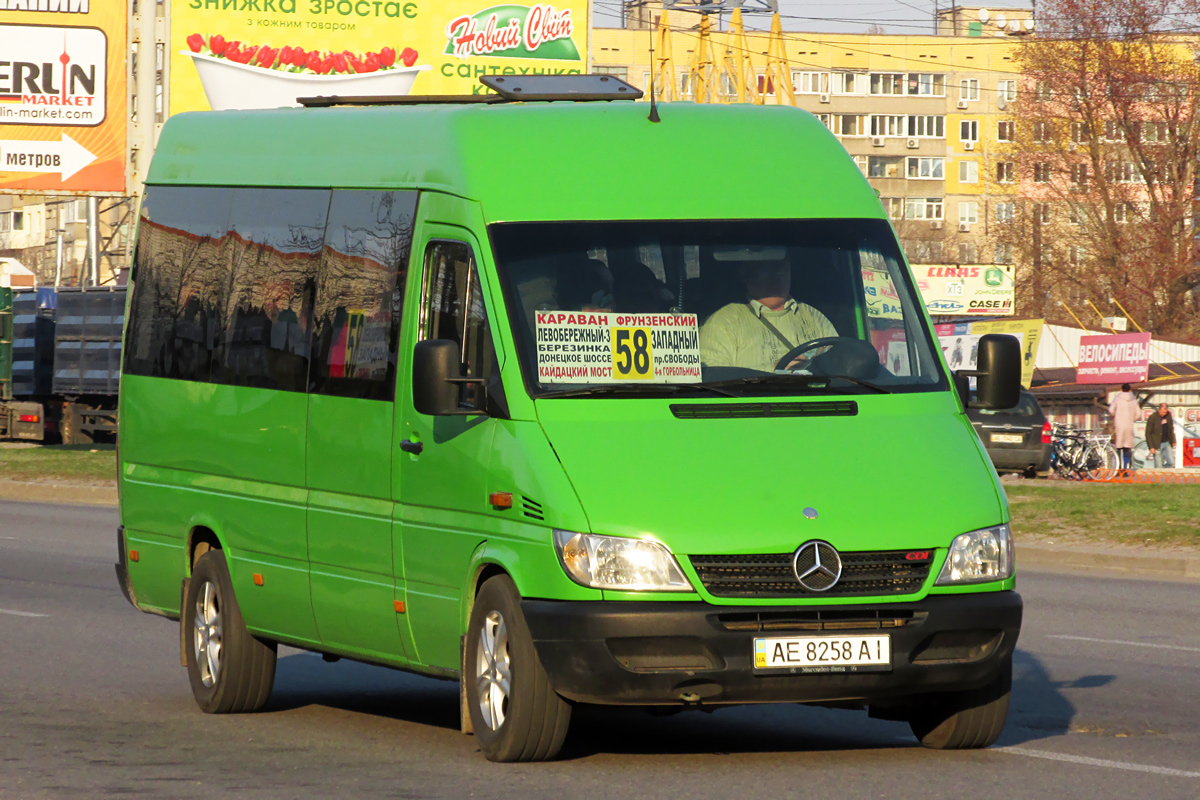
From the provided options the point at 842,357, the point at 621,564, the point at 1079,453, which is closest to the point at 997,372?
the point at 842,357

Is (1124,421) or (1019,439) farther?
(1124,421)

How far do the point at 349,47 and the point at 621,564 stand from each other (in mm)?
37472

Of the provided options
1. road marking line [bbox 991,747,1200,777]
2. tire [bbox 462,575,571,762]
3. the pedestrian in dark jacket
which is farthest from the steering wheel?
the pedestrian in dark jacket

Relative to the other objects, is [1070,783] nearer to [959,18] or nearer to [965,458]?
[965,458]

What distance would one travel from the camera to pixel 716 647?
275 inches

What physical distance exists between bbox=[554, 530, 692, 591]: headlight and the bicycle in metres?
35.0

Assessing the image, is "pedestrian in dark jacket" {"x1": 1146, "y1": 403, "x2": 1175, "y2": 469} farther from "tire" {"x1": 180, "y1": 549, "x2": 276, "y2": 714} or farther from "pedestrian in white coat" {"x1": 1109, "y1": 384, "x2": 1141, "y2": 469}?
"tire" {"x1": 180, "y1": 549, "x2": 276, "y2": 714}

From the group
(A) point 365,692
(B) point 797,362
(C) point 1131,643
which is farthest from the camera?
(C) point 1131,643

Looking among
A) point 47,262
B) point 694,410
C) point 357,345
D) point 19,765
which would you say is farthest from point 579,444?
point 47,262

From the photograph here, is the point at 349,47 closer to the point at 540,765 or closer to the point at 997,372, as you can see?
the point at 997,372

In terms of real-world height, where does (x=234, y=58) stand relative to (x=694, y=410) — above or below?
above

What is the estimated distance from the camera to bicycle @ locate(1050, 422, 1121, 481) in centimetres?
4122

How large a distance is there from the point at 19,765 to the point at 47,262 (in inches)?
3749

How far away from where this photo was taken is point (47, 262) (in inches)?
3922
